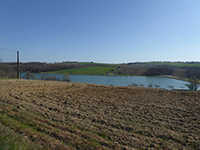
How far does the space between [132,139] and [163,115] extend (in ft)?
13.0

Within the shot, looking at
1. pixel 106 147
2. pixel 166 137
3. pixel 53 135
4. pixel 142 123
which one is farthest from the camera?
pixel 142 123

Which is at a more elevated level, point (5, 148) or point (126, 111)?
point (5, 148)

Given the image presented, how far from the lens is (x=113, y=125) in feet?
21.5

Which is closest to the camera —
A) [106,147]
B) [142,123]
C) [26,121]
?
[106,147]

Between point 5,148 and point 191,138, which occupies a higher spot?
point 5,148

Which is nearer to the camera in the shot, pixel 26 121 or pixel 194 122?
pixel 26 121

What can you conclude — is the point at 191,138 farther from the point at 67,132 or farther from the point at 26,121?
the point at 26,121

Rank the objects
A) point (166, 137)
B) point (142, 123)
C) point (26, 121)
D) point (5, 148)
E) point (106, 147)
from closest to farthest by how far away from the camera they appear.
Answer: point (5, 148) → point (106, 147) → point (166, 137) → point (26, 121) → point (142, 123)

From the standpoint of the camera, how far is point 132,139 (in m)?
5.31

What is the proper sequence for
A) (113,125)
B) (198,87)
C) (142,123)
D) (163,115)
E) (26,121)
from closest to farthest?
(26,121) < (113,125) < (142,123) < (163,115) < (198,87)

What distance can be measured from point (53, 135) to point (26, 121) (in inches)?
67.0

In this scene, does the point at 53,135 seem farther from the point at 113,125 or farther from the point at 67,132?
the point at 113,125

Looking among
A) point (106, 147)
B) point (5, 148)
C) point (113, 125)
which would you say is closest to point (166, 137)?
point (113, 125)

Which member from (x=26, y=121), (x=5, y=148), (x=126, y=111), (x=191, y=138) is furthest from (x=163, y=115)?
(x=5, y=148)
